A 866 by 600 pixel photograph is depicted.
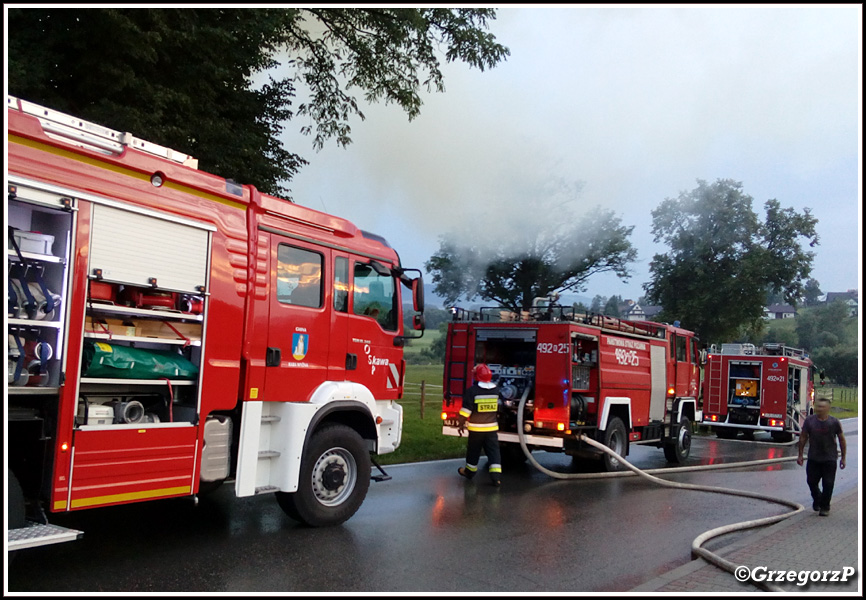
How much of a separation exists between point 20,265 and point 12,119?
93 centimetres

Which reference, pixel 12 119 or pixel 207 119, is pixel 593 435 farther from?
pixel 12 119

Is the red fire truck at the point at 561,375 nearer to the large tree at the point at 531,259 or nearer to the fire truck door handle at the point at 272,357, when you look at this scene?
the fire truck door handle at the point at 272,357

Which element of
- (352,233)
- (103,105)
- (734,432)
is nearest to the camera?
(352,233)

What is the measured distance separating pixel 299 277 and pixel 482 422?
4120 millimetres

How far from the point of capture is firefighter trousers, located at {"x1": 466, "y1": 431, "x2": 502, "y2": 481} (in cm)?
979

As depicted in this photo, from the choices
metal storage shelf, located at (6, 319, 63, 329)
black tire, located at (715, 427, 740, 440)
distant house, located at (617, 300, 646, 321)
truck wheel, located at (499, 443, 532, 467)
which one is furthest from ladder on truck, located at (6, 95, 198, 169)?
black tire, located at (715, 427, 740, 440)

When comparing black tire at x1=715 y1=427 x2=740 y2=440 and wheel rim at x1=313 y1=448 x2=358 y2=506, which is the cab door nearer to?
wheel rim at x1=313 y1=448 x2=358 y2=506

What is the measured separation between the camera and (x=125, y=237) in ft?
16.8

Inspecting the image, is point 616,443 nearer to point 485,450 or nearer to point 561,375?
point 561,375

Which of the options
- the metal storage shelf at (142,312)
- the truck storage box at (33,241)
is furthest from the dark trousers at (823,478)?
the truck storage box at (33,241)

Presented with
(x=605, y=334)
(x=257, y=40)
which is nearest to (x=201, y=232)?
(x=257, y=40)

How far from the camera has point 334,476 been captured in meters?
6.78

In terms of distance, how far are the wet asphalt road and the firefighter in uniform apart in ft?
1.02

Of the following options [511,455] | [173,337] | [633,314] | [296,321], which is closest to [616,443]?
[511,455]
